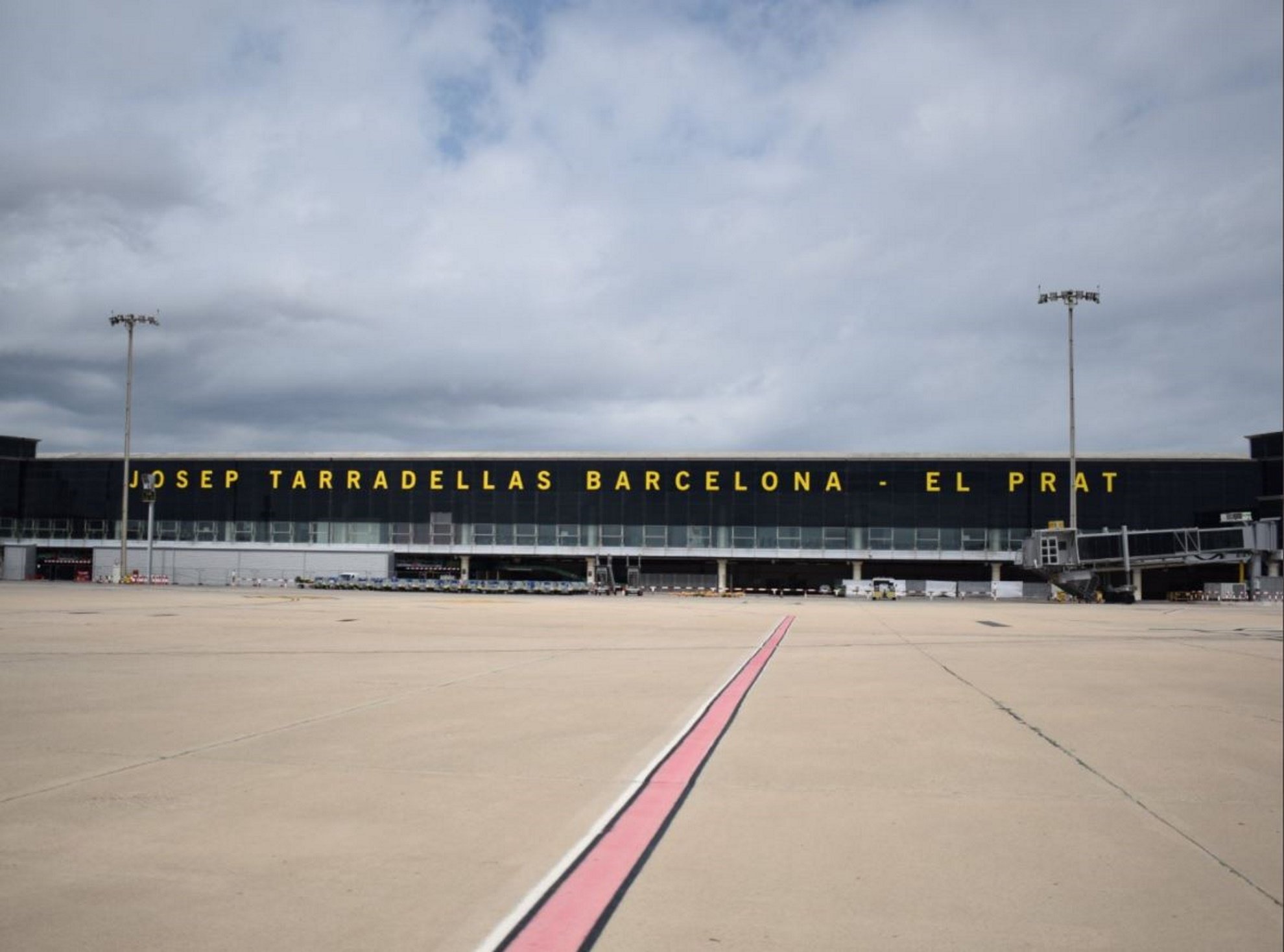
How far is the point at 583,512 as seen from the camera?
9956 centimetres

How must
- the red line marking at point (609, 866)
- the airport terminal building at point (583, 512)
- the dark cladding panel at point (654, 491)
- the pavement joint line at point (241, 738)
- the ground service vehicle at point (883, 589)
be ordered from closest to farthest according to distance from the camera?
the red line marking at point (609, 866) < the pavement joint line at point (241, 738) < the ground service vehicle at point (883, 589) < the dark cladding panel at point (654, 491) < the airport terminal building at point (583, 512)

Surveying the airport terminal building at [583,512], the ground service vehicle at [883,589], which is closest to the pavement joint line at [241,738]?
the ground service vehicle at [883,589]

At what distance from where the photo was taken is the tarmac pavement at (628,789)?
16.5 ft

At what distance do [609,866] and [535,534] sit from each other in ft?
311

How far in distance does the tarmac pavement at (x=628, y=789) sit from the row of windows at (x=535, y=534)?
78.8m

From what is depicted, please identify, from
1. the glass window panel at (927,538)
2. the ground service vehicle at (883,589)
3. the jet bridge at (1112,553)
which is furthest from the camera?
the glass window panel at (927,538)

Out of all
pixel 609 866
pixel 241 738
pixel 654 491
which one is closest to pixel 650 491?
pixel 654 491

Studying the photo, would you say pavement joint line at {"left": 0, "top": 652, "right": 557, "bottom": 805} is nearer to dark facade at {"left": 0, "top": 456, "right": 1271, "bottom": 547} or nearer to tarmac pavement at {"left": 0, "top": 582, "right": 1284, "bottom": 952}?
tarmac pavement at {"left": 0, "top": 582, "right": 1284, "bottom": 952}

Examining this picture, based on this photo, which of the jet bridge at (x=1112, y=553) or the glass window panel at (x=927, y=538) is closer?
the jet bridge at (x=1112, y=553)

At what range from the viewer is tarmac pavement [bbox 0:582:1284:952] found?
503cm

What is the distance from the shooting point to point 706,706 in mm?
12797

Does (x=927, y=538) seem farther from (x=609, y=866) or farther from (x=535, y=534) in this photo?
(x=609, y=866)

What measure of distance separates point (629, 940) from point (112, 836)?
12.8 ft

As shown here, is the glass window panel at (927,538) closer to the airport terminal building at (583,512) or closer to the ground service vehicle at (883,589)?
the airport terminal building at (583,512)
